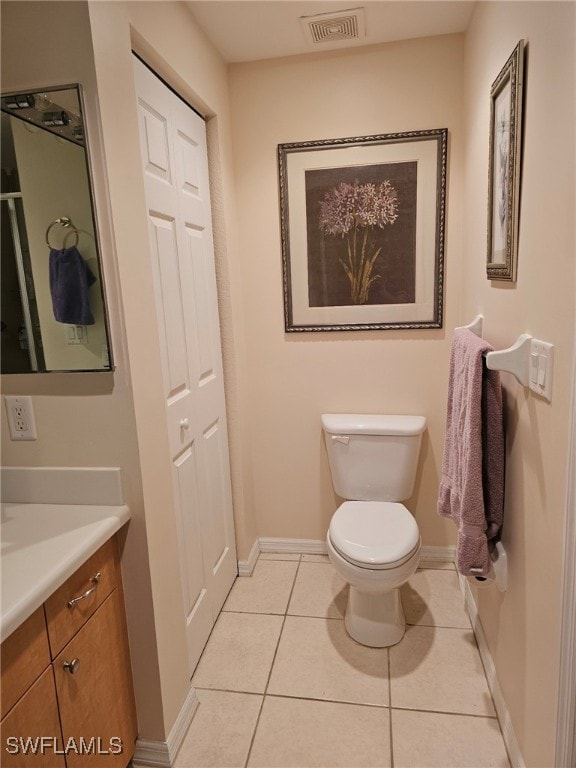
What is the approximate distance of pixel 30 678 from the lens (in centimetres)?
98

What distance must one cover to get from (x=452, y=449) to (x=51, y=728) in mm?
1373

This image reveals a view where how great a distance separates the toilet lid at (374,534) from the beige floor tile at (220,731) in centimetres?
62

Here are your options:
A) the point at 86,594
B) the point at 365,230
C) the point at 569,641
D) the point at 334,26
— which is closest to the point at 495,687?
the point at 569,641

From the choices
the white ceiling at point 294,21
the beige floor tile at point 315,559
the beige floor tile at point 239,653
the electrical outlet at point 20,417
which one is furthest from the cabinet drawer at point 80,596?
the white ceiling at point 294,21

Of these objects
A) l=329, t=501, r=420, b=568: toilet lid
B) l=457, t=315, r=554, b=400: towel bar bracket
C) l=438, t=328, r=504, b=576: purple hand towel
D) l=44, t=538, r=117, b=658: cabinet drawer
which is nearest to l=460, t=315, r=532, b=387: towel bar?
l=457, t=315, r=554, b=400: towel bar bracket

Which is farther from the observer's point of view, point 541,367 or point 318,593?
point 318,593

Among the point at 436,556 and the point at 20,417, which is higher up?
the point at 20,417

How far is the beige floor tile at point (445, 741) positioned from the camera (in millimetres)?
1433

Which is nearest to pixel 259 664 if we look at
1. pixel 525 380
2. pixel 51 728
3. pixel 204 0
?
pixel 51 728

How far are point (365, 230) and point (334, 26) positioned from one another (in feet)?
2.61

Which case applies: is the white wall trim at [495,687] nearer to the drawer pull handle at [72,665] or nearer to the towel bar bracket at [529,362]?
the towel bar bracket at [529,362]

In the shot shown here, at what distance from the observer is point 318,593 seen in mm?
2234

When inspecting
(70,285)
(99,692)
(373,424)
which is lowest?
(99,692)

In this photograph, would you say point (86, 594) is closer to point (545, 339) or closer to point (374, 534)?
point (374, 534)
